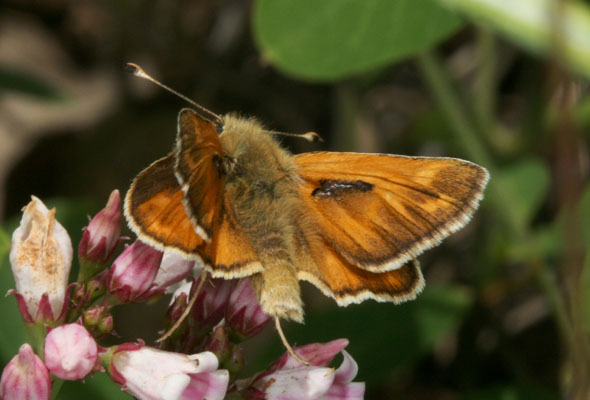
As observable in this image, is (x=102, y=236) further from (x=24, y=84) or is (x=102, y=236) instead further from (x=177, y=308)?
(x=24, y=84)

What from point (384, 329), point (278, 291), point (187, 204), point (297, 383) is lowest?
point (384, 329)

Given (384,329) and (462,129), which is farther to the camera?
(462,129)

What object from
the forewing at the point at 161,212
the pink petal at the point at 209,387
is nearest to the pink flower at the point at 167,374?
the pink petal at the point at 209,387

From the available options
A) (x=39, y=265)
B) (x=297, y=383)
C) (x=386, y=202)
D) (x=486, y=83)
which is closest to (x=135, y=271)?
(x=39, y=265)

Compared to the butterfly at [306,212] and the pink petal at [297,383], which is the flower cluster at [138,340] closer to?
the pink petal at [297,383]

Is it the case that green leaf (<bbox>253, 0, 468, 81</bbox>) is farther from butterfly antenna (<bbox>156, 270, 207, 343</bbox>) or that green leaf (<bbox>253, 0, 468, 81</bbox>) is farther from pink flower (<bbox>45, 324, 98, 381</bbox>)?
pink flower (<bbox>45, 324, 98, 381</bbox>)

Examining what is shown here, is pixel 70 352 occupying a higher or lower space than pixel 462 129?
higher

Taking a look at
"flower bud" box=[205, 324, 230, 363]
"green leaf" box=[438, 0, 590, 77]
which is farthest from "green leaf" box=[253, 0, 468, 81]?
"flower bud" box=[205, 324, 230, 363]
